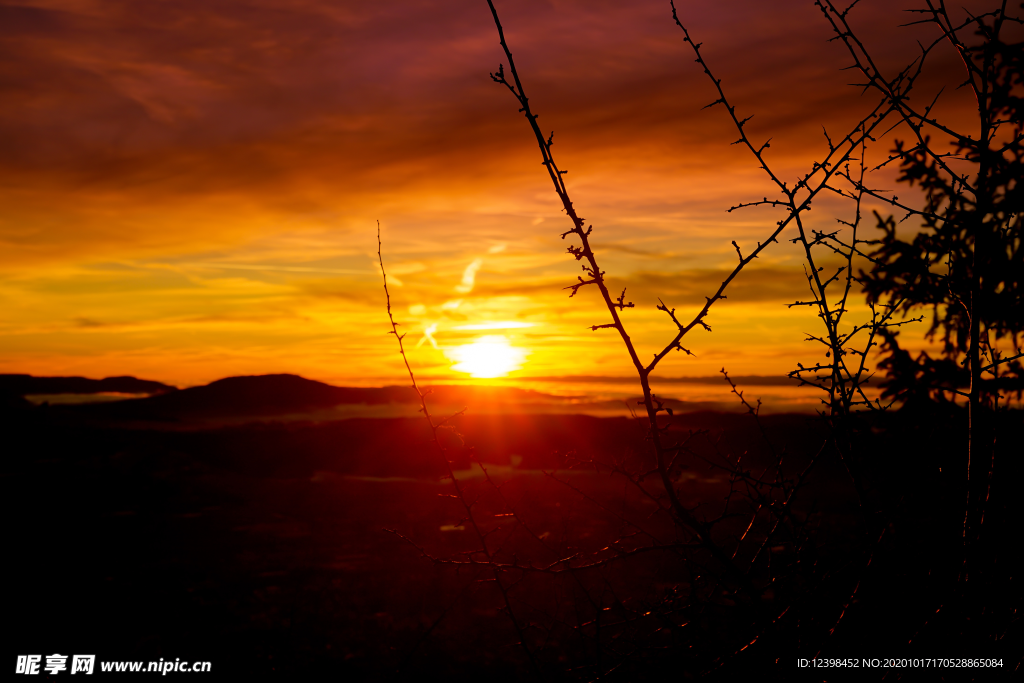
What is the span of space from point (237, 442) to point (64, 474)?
7.42 m

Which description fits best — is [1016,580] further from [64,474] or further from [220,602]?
[64,474]

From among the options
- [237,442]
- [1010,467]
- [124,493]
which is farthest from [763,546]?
[237,442]

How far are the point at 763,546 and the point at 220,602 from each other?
8.94 metres

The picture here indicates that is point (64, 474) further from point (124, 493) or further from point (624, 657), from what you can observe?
point (624, 657)

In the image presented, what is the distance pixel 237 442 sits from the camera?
2397 centimetres

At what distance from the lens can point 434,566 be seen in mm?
2381

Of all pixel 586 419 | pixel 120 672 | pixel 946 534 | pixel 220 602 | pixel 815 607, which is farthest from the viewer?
pixel 586 419

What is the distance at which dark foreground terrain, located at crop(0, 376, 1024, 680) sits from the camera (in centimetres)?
234

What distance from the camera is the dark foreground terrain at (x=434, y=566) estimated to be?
2.34m

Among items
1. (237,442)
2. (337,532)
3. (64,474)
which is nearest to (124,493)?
(64,474)

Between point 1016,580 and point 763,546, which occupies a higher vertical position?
point 763,546

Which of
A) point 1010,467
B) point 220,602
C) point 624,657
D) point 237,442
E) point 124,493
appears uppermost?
point 237,442

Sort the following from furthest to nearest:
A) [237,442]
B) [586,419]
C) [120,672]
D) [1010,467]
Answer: [586,419] → [237,442] → [120,672] → [1010,467]

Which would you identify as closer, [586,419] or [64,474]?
[64,474]
